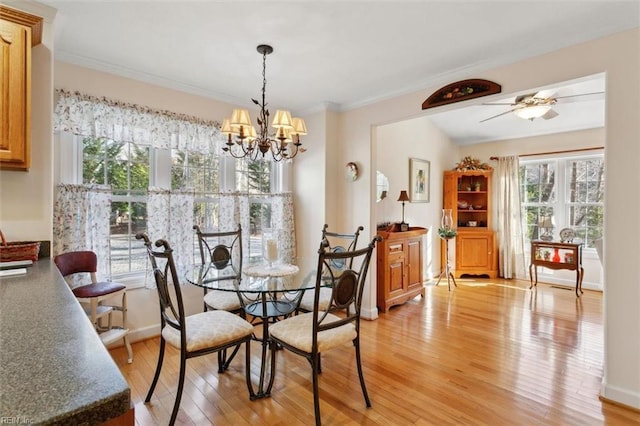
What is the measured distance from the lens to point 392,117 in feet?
11.6

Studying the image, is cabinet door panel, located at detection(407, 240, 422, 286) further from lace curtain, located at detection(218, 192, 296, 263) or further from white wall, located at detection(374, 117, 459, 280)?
lace curtain, located at detection(218, 192, 296, 263)

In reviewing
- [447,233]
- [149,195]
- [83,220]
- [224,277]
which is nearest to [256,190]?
[149,195]

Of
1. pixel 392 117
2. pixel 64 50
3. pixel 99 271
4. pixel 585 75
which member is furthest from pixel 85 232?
pixel 585 75

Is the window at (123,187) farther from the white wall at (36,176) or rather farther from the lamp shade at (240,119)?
the lamp shade at (240,119)

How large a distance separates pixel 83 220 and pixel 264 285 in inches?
68.8

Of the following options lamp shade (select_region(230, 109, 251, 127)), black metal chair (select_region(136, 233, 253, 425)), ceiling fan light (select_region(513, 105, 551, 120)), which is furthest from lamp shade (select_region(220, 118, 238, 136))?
ceiling fan light (select_region(513, 105, 551, 120))

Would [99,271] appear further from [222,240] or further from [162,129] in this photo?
[162,129]

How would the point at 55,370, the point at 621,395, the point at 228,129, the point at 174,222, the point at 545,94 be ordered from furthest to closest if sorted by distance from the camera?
the point at 545,94
the point at 174,222
the point at 228,129
the point at 621,395
the point at 55,370

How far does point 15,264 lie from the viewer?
5.30ft

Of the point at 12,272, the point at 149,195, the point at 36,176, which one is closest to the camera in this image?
the point at 12,272

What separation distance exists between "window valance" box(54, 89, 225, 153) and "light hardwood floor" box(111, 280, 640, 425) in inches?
77.3

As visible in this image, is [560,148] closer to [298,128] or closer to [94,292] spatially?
[298,128]

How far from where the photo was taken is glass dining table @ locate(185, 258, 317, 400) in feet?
7.13

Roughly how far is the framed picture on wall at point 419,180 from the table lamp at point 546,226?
1928mm
